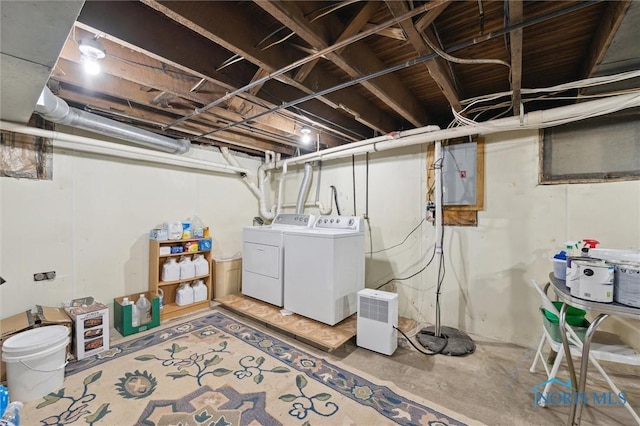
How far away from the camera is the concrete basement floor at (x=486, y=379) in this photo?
1737mm

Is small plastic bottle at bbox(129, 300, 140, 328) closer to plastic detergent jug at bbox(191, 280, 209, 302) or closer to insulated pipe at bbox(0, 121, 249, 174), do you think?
plastic detergent jug at bbox(191, 280, 209, 302)

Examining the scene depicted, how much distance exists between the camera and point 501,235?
2.70 metres

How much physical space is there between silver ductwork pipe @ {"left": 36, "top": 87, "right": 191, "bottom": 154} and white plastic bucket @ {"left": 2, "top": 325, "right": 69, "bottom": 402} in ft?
6.06

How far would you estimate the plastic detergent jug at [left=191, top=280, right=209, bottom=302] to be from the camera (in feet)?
11.3

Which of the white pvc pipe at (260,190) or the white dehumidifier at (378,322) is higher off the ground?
the white pvc pipe at (260,190)

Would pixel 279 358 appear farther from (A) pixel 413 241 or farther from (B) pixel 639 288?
(B) pixel 639 288

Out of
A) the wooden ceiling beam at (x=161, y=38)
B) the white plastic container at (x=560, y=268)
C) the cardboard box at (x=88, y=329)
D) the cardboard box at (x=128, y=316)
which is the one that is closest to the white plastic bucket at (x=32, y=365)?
the cardboard box at (x=88, y=329)

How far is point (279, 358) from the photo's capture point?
2.38m

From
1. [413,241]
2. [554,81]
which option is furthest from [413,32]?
[413,241]

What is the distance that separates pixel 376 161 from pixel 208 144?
258cm

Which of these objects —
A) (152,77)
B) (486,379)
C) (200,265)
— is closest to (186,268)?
(200,265)

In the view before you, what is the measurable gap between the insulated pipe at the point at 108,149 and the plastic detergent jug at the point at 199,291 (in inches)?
65.5

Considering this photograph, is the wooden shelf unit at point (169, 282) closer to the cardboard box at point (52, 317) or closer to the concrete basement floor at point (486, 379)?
the cardboard box at point (52, 317)

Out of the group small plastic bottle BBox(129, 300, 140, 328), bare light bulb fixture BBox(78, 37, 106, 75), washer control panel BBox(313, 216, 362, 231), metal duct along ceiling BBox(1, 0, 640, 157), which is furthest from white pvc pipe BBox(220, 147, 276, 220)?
bare light bulb fixture BBox(78, 37, 106, 75)
